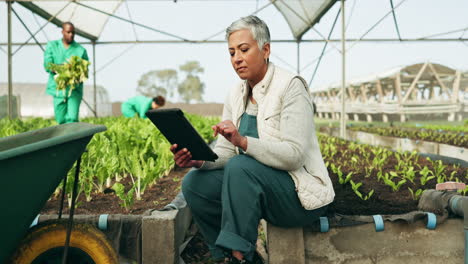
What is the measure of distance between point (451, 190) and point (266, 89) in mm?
1219

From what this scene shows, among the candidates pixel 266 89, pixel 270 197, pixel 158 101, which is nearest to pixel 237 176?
pixel 270 197

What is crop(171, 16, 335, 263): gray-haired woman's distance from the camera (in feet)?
5.50

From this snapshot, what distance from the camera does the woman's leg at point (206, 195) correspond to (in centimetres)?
194

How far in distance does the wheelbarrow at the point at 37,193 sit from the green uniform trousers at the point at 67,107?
397 cm

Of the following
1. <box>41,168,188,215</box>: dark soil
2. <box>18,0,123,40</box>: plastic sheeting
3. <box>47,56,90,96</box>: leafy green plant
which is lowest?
<box>41,168,188,215</box>: dark soil

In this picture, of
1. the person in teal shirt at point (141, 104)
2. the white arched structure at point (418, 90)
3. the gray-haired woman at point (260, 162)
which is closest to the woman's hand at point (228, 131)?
the gray-haired woman at point (260, 162)

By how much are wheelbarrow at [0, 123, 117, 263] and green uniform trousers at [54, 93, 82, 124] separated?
3.97 metres

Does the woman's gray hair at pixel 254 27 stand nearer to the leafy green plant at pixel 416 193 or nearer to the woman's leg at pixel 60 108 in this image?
the leafy green plant at pixel 416 193

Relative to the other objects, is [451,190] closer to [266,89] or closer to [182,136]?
[266,89]

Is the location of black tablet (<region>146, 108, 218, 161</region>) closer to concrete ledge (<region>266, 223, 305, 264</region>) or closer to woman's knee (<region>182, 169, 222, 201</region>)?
woman's knee (<region>182, 169, 222, 201</region>)

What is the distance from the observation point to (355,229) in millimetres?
2000

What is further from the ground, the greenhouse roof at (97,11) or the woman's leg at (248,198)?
the greenhouse roof at (97,11)

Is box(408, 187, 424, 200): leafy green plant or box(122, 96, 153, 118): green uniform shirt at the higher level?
box(122, 96, 153, 118): green uniform shirt

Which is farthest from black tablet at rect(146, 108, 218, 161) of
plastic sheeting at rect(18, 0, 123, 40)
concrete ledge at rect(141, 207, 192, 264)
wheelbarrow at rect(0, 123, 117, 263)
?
plastic sheeting at rect(18, 0, 123, 40)
